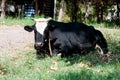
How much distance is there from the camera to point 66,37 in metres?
10.1

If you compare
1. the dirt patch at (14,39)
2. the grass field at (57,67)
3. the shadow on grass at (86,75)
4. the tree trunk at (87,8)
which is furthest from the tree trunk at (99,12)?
the shadow on grass at (86,75)

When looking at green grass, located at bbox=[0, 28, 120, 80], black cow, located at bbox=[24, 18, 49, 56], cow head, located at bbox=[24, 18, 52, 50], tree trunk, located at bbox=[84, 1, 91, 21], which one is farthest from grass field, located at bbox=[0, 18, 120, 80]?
tree trunk, located at bbox=[84, 1, 91, 21]

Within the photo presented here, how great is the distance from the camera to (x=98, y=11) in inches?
945

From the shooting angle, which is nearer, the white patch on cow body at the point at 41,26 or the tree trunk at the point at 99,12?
the white patch on cow body at the point at 41,26

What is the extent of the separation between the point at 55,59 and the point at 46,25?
2.92 feet

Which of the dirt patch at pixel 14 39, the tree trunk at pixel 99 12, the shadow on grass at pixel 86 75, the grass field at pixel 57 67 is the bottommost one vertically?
the tree trunk at pixel 99 12

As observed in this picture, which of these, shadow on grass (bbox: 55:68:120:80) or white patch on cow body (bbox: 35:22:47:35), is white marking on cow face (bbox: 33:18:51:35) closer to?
white patch on cow body (bbox: 35:22:47:35)

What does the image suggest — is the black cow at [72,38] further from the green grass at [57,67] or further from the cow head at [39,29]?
the green grass at [57,67]

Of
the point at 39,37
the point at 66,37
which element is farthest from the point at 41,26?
the point at 66,37

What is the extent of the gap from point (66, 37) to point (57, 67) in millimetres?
1849

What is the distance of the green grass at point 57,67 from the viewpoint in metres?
7.34

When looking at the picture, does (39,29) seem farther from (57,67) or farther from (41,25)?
(57,67)

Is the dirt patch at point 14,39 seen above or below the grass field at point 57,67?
below

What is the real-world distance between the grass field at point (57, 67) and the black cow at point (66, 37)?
0.29 m
